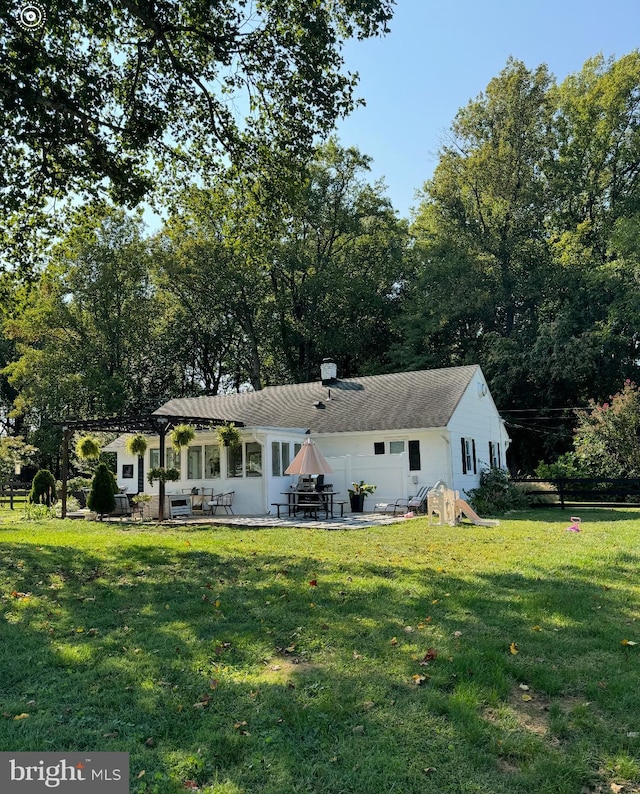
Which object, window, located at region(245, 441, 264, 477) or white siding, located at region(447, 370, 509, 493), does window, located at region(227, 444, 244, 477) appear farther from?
white siding, located at region(447, 370, 509, 493)

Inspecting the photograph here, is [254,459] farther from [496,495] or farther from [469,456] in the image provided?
[496,495]

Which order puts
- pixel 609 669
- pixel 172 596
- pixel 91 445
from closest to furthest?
pixel 609 669 → pixel 172 596 → pixel 91 445

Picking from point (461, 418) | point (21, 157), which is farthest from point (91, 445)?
point (461, 418)

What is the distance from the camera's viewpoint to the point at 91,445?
701 inches

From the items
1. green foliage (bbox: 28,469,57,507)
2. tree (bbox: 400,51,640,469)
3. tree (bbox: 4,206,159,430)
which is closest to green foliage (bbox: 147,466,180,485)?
green foliage (bbox: 28,469,57,507)

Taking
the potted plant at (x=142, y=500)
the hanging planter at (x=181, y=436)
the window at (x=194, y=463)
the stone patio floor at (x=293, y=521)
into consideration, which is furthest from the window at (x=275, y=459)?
the potted plant at (x=142, y=500)

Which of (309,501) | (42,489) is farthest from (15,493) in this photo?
(309,501)

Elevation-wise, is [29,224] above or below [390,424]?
above

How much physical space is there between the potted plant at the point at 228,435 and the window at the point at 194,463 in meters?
2.42

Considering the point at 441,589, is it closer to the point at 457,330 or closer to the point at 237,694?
the point at 237,694

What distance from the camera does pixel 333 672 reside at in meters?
4.34

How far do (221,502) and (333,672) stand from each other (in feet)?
47.9

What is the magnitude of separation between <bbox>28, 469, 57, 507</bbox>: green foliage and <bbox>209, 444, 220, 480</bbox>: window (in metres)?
7.66

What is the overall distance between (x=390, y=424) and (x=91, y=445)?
9.63m
